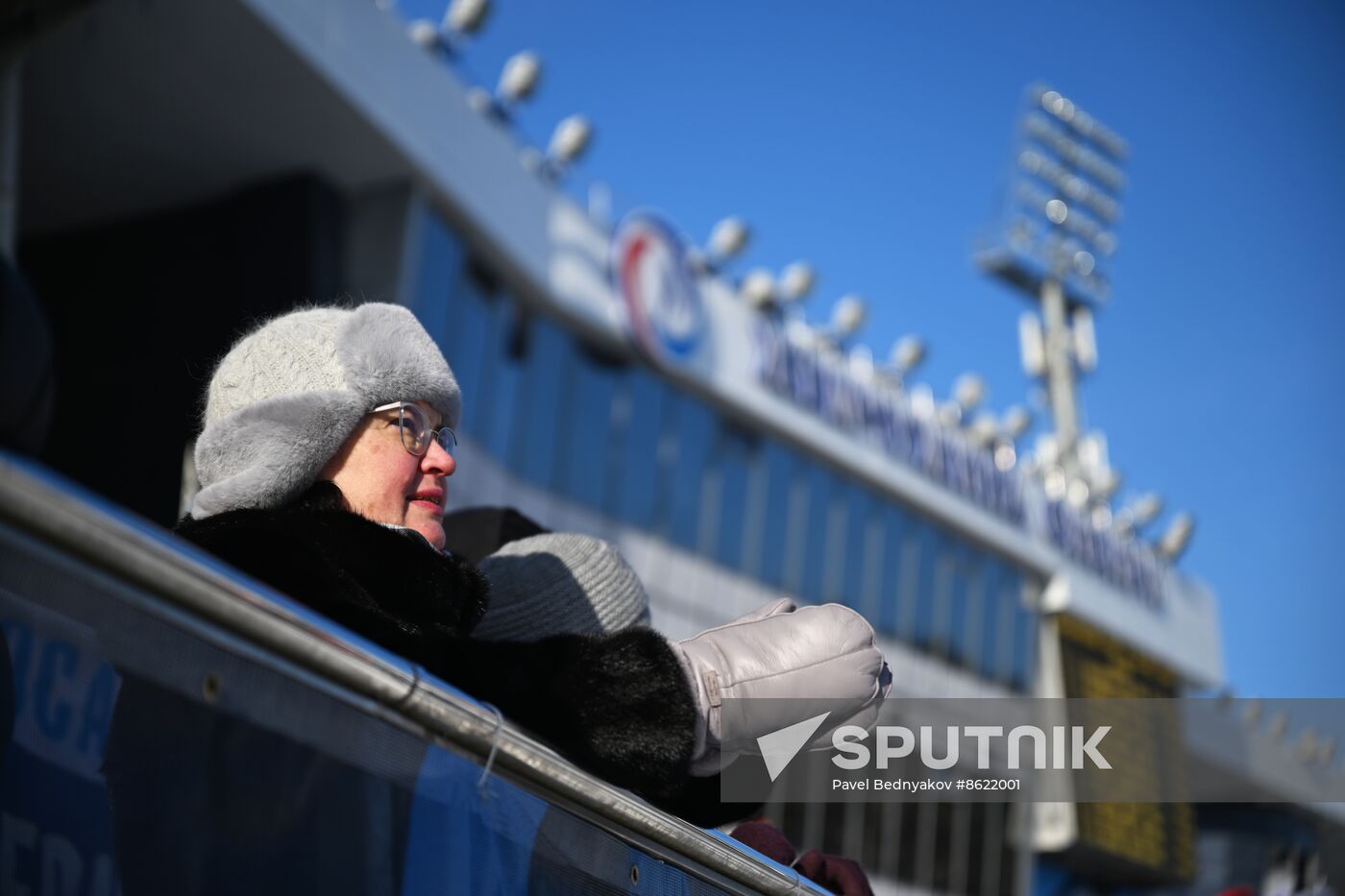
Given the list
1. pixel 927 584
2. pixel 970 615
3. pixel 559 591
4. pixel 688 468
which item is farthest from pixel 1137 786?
pixel 559 591

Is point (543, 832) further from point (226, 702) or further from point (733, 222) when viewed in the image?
point (733, 222)

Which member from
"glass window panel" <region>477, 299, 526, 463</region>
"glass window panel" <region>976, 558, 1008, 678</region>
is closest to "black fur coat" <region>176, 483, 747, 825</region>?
"glass window panel" <region>477, 299, 526, 463</region>

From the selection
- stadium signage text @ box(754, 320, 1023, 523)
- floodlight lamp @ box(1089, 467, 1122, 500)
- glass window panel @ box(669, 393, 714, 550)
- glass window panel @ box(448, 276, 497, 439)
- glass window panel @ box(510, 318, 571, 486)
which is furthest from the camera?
floodlight lamp @ box(1089, 467, 1122, 500)

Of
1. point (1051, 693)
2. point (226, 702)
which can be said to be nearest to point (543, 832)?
point (226, 702)

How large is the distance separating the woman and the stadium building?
19.6ft

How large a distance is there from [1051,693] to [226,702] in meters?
22.0

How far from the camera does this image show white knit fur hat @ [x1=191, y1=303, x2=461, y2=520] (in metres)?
1.68

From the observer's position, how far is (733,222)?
741 inches

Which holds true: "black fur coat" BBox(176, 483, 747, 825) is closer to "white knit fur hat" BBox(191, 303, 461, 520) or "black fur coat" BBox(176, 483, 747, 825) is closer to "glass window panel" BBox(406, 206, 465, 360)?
"white knit fur hat" BBox(191, 303, 461, 520)

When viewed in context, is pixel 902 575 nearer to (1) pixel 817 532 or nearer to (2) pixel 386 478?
(1) pixel 817 532

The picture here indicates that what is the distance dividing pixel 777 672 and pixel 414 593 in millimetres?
375

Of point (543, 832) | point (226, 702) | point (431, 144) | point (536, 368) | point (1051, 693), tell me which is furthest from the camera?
point (1051, 693)

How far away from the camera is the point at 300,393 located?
1704mm

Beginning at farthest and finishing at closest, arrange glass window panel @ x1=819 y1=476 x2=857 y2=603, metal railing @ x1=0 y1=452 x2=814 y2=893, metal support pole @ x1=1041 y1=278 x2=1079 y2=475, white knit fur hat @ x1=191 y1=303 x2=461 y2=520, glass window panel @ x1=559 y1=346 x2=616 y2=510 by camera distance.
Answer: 1. metal support pole @ x1=1041 y1=278 x2=1079 y2=475
2. glass window panel @ x1=819 y1=476 x2=857 y2=603
3. glass window panel @ x1=559 y1=346 x2=616 y2=510
4. white knit fur hat @ x1=191 y1=303 x2=461 y2=520
5. metal railing @ x1=0 y1=452 x2=814 y2=893
